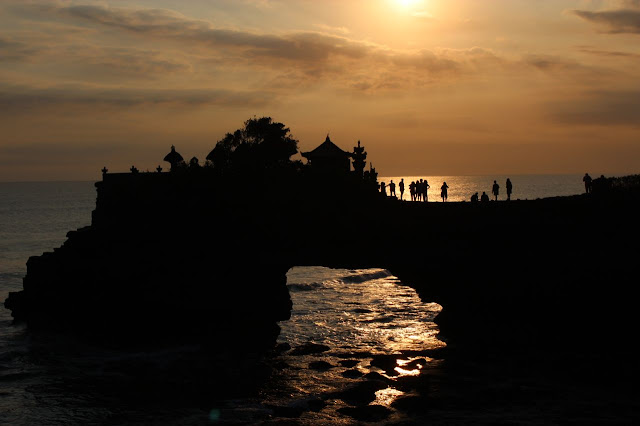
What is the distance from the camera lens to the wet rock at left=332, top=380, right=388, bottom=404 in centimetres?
3219

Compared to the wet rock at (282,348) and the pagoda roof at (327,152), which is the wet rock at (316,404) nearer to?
the wet rock at (282,348)

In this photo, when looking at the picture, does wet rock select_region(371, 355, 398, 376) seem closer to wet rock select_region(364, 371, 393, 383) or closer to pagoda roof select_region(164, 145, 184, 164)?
wet rock select_region(364, 371, 393, 383)

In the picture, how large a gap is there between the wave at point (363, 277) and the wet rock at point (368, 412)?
5135cm

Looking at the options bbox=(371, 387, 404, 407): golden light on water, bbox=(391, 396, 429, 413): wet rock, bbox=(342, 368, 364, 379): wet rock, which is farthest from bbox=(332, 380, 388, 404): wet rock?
bbox=(342, 368, 364, 379): wet rock

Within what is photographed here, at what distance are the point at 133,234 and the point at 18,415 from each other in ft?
63.3

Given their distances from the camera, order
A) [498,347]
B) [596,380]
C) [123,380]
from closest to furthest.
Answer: [596,380] < [123,380] < [498,347]

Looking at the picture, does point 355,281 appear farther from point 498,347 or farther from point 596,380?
point 596,380

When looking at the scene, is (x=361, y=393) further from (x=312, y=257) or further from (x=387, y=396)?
(x=312, y=257)

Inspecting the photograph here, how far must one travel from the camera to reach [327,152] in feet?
175

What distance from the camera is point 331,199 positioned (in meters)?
46.3

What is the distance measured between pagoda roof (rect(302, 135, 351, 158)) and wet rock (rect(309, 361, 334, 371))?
19546 mm

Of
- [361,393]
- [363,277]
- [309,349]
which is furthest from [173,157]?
[363,277]

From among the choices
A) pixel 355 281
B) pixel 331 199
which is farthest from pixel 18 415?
pixel 355 281

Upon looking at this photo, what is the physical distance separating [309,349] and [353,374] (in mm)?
6692
